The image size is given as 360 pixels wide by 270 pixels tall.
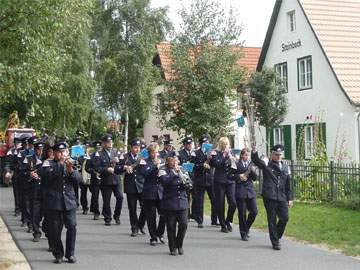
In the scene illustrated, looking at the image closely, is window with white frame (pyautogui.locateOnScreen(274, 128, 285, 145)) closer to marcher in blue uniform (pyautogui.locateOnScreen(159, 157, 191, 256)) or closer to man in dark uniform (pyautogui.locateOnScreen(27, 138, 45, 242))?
man in dark uniform (pyautogui.locateOnScreen(27, 138, 45, 242))

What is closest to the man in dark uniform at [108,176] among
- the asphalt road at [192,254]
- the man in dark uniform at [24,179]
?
the asphalt road at [192,254]

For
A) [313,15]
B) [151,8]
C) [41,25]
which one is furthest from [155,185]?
[151,8]

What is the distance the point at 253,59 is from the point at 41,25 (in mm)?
29823

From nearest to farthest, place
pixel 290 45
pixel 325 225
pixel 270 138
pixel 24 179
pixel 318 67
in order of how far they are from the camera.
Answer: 1. pixel 325 225
2. pixel 24 179
3. pixel 318 67
4. pixel 290 45
5. pixel 270 138

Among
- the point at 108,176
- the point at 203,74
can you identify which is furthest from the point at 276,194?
the point at 203,74

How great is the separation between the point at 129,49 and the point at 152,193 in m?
28.7

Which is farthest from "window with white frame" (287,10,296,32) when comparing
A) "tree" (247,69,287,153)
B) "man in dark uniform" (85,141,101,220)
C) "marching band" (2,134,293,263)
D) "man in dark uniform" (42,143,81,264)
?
"man in dark uniform" (42,143,81,264)

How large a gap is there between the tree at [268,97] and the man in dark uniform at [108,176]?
445 inches

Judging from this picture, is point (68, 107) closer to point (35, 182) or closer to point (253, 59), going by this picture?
point (253, 59)

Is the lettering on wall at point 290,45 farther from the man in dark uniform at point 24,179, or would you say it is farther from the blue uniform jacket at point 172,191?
the blue uniform jacket at point 172,191

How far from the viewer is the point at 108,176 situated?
1365cm

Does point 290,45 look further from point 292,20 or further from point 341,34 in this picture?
point 341,34

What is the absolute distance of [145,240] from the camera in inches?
451

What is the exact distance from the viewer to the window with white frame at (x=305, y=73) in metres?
26.5
